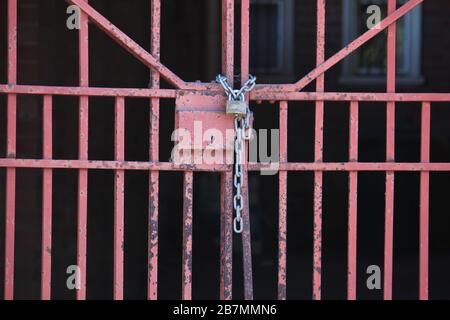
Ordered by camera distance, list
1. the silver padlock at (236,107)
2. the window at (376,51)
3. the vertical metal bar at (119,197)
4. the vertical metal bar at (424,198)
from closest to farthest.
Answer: the silver padlock at (236,107) → the vertical metal bar at (119,197) → the vertical metal bar at (424,198) → the window at (376,51)

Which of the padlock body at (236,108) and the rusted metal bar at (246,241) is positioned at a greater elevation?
the padlock body at (236,108)

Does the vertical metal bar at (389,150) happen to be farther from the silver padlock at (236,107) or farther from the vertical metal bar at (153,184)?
the vertical metal bar at (153,184)

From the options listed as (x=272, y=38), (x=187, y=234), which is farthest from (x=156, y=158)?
(x=272, y=38)

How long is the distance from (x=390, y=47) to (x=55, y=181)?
8.21ft

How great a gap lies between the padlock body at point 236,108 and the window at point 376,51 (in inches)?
305

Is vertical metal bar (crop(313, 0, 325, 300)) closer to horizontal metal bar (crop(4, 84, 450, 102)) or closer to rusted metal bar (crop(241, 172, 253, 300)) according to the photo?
horizontal metal bar (crop(4, 84, 450, 102))

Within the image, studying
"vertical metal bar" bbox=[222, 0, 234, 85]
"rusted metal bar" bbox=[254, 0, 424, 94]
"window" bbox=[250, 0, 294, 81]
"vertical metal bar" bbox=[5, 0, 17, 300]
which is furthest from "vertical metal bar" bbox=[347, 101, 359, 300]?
"window" bbox=[250, 0, 294, 81]

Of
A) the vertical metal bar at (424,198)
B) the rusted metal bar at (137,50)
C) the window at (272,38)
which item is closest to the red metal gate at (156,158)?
the rusted metal bar at (137,50)

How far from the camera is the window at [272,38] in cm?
1116

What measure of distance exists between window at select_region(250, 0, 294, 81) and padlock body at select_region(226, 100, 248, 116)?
24.8 ft

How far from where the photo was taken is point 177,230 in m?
10.1

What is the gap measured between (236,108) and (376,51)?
811cm
